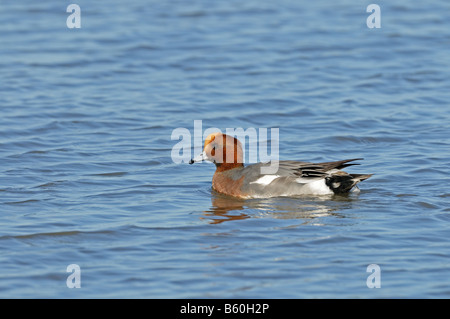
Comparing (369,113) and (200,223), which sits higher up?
(369,113)

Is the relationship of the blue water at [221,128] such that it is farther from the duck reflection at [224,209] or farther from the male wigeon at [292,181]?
the male wigeon at [292,181]

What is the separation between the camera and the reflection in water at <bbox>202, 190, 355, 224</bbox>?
845 cm

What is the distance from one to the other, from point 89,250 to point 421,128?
6.41 m

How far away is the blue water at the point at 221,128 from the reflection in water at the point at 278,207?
0.11 feet

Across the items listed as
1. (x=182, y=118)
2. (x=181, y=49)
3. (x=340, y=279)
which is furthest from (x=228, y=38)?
(x=340, y=279)

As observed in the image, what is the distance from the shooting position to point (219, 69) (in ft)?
50.5

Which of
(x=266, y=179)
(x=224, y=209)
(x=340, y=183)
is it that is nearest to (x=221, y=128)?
(x=266, y=179)

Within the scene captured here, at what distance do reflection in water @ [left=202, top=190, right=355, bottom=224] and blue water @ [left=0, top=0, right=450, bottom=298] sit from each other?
3 centimetres

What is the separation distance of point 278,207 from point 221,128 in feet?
12.1

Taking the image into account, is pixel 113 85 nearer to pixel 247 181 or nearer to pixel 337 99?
pixel 337 99

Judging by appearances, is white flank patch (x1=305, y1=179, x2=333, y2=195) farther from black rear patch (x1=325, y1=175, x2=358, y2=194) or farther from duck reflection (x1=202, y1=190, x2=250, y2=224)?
duck reflection (x1=202, y1=190, x2=250, y2=224)

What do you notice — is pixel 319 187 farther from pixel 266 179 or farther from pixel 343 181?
pixel 266 179
